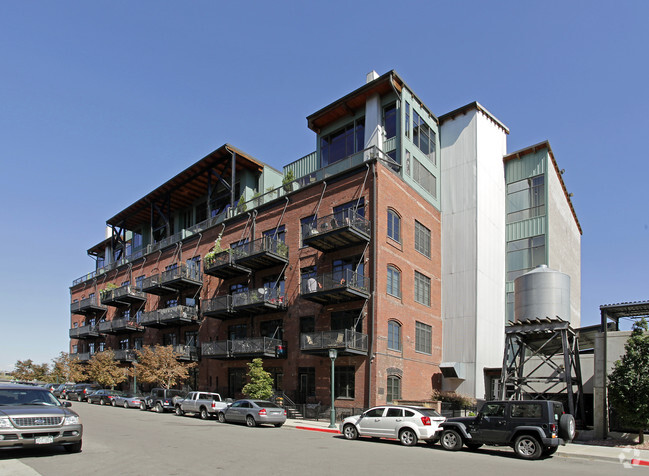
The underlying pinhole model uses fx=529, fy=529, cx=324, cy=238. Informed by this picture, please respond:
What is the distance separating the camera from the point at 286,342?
33.8 metres

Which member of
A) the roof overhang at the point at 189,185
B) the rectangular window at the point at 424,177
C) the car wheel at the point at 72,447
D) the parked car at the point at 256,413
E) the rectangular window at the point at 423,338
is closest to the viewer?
the car wheel at the point at 72,447

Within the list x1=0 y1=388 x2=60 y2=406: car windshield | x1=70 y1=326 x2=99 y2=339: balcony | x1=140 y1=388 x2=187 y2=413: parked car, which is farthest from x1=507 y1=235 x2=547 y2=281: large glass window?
x1=70 y1=326 x2=99 y2=339: balcony

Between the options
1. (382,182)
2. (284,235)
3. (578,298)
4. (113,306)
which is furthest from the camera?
(113,306)

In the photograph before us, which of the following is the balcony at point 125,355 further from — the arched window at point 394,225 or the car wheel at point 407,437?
the car wheel at point 407,437

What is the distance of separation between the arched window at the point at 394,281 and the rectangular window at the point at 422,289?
2604 millimetres

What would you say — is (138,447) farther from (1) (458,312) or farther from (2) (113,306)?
(2) (113,306)

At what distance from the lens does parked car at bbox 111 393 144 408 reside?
36.0 m

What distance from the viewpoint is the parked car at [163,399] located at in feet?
109

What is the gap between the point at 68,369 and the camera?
188ft

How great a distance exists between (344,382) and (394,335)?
4.02 meters

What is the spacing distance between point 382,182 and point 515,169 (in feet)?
49.6

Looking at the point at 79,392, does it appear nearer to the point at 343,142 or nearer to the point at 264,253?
the point at 264,253

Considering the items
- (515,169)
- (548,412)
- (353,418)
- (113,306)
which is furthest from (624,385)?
(113,306)

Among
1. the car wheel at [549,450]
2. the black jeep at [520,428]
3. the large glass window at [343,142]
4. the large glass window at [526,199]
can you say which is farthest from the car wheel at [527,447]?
the large glass window at [526,199]
